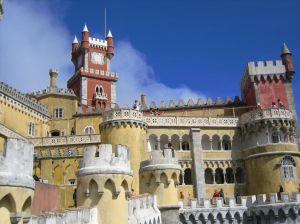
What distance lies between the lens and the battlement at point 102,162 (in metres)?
16.4

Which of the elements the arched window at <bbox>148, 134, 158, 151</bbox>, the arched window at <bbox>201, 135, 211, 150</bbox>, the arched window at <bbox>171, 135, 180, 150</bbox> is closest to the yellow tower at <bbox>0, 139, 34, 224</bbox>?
the arched window at <bbox>148, 134, 158, 151</bbox>

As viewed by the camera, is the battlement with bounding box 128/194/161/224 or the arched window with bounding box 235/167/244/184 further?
the arched window with bounding box 235/167/244/184

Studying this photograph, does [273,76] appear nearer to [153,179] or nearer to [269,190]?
[269,190]

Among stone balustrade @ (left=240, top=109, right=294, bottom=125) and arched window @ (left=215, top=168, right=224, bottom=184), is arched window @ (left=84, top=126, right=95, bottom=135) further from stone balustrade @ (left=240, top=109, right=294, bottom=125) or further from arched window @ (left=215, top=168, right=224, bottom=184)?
stone balustrade @ (left=240, top=109, right=294, bottom=125)

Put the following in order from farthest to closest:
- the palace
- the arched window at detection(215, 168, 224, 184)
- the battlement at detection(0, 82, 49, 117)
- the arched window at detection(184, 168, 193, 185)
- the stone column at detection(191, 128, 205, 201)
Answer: the battlement at detection(0, 82, 49, 117) < the arched window at detection(215, 168, 224, 184) < the arched window at detection(184, 168, 193, 185) < the stone column at detection(191, 128, 205, 201) < the palace

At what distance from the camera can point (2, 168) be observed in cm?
981

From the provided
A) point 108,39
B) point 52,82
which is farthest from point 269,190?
point 108,39

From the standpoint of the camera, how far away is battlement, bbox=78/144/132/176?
16422 millimetres

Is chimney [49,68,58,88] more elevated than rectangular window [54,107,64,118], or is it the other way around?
chimney [49,68,58,88]

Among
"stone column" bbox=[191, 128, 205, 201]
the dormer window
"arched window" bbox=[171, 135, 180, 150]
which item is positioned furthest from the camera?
the dormer window

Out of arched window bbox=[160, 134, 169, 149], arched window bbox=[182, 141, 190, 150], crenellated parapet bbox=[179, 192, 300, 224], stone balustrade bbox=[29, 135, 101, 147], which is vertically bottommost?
crenellated parapet bbox=[179, 192, 300, 224]

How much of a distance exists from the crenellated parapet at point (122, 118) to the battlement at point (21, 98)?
13838mm

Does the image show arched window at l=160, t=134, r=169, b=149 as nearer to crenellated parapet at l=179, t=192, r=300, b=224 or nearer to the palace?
the palace

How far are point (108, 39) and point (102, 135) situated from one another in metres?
37.3
